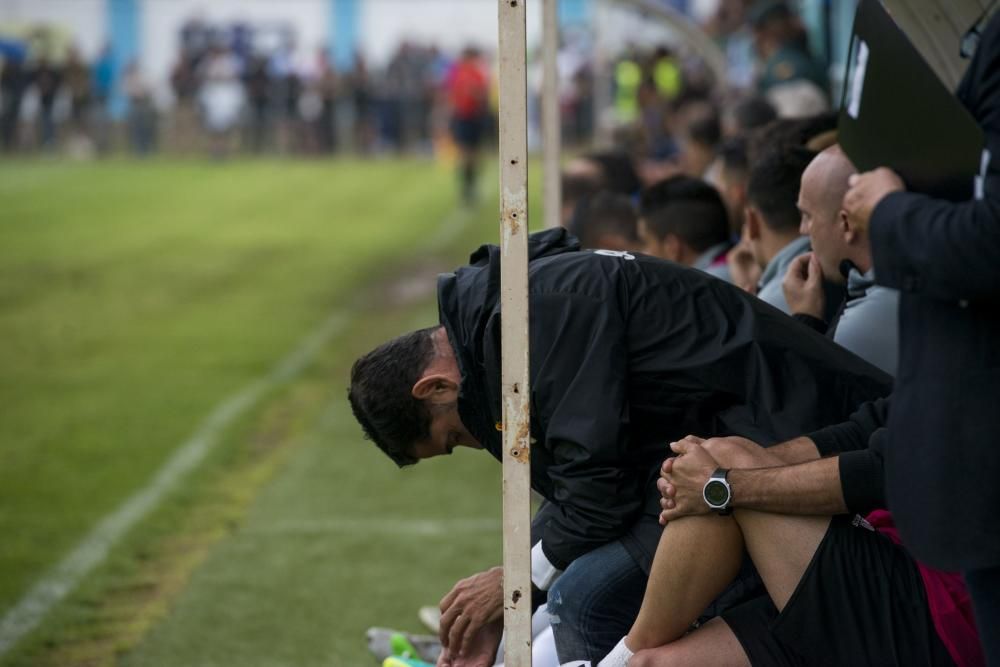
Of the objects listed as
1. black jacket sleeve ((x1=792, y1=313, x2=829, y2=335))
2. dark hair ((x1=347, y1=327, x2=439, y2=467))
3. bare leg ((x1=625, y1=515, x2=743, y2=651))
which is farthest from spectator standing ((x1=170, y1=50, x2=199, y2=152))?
bare leg ((x1=625, y1=515, x2=743, y2=651))

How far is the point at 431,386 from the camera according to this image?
9.99 feet

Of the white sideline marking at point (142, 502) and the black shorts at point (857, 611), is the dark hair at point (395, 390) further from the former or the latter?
the white sideline marking at point (142, 502)

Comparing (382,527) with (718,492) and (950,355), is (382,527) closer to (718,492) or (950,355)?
(718,492)

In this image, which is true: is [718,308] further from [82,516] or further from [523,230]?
[82,516]

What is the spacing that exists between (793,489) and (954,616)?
401 mm

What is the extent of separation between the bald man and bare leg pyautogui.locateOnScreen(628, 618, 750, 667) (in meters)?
0.81

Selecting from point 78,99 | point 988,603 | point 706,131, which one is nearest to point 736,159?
point 706,131

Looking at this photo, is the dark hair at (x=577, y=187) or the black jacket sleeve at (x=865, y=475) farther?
the dark hair at (x=577, y=187)

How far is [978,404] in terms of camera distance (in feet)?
7.23

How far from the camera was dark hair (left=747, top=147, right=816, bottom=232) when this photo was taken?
4.21m

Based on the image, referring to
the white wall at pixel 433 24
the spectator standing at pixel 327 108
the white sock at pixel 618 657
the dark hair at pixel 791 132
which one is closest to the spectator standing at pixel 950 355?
the white sock at pixel 618 657

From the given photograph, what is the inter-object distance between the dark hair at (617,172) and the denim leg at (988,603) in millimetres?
5339

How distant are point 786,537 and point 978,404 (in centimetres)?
60

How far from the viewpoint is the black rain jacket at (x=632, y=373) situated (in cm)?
282
